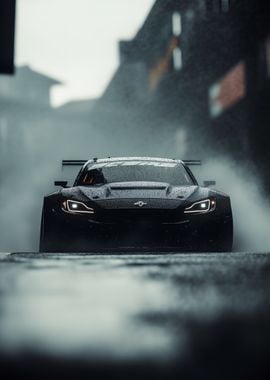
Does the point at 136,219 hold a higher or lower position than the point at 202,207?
lower

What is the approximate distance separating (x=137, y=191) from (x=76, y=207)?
25.1 inches

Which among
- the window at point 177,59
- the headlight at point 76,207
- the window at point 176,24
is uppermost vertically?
the window at point 176,24

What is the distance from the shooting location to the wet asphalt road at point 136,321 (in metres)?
2.99

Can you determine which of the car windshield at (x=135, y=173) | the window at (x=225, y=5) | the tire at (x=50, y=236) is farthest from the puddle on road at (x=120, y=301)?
the window at (x=225, y=5)

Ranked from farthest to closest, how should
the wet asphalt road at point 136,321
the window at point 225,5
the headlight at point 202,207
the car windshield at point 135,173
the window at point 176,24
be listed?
the window at point 176,24 < the window at point 225,5 < the car windshield at point 135,173 < the headlight at point 202,207 < the wet asphalt road at point 136,321

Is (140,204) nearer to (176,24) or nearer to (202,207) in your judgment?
(202,207)

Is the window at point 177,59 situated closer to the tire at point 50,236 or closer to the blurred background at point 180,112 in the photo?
the blurred background at point 180,112

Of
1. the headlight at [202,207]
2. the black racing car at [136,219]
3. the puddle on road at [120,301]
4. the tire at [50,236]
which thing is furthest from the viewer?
the tire at [50,236]

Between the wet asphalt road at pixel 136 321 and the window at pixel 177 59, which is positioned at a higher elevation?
the window at pixel 177 59

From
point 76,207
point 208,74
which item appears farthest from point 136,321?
point 208,74

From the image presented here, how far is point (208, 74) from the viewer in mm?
30734

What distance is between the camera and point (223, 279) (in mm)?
5699

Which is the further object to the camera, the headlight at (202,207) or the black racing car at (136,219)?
the headlight at (202,207)

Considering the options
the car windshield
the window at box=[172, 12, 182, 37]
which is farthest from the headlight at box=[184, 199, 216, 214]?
the window at box=[172, 12, 182, 37]
